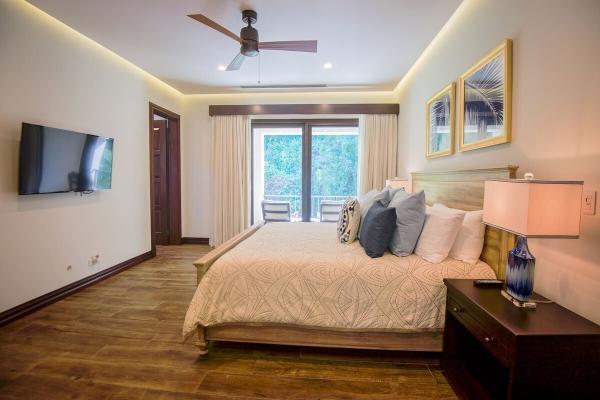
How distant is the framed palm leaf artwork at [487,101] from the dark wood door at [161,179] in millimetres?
4592

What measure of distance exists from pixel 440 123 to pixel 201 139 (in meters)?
3.92

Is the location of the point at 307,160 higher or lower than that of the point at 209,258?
higher

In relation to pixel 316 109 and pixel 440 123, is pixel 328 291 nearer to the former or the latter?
pixel 440 123

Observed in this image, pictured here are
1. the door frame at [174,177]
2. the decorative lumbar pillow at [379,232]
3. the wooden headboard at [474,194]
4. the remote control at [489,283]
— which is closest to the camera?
the remote control at [489,283]

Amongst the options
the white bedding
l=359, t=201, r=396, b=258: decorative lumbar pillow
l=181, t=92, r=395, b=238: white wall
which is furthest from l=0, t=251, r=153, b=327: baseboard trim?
l=359, t=201, r=396, b=258: decorative lumbar pillow

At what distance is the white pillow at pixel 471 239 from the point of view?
195cm

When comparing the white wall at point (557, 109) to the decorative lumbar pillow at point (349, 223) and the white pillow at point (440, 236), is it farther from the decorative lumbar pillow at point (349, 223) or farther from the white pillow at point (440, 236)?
the decorative lumbar pillow at point (349, 223)

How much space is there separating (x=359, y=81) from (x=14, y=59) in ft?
12.7

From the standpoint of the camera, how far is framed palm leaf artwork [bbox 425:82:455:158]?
2.70 meters

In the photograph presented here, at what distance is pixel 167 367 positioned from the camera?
6.15 feet

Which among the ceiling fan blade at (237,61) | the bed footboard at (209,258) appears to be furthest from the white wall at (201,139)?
the bed footboard at (209,258)

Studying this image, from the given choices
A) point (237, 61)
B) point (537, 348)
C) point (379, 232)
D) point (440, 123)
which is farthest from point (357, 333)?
point (237, 61)

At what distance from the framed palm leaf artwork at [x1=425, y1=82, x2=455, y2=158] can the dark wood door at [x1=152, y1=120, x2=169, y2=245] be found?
14.0 ft

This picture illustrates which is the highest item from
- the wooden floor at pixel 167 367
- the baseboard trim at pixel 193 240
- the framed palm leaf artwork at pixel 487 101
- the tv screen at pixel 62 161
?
the framed palm leaf artwork at pixel 487 101
